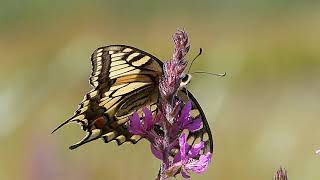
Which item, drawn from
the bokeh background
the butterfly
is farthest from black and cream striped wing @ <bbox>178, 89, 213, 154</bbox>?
the bokeh background

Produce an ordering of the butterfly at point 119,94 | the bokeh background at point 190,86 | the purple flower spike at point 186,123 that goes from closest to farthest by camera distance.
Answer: the purple flower spike at point 186,123 → the butterfly at point 119,94 → the bokeh background at point 190,86

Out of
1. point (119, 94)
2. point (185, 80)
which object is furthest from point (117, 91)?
point (185, 80)

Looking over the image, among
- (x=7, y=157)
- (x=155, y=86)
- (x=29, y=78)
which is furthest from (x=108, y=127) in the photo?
(x=29, y=78)

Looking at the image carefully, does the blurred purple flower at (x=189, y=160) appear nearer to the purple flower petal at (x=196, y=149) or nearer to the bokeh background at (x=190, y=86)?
the purple flower petal at (x=196, y=149)

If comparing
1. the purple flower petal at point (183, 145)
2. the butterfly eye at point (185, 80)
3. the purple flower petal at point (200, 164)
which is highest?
the butterfly eye at point (185, 80)

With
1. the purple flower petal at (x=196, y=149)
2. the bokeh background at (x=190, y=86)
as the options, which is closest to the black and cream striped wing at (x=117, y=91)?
the purple flower petal at (x=196, y=149)

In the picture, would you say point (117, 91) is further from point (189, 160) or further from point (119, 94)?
point (189, 160)

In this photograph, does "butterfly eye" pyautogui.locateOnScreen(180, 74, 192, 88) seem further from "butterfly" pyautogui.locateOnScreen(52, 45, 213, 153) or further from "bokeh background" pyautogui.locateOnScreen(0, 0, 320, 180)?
"bokeh background" pyautogui.locateOnScreen(0, 0, 320, 180)
